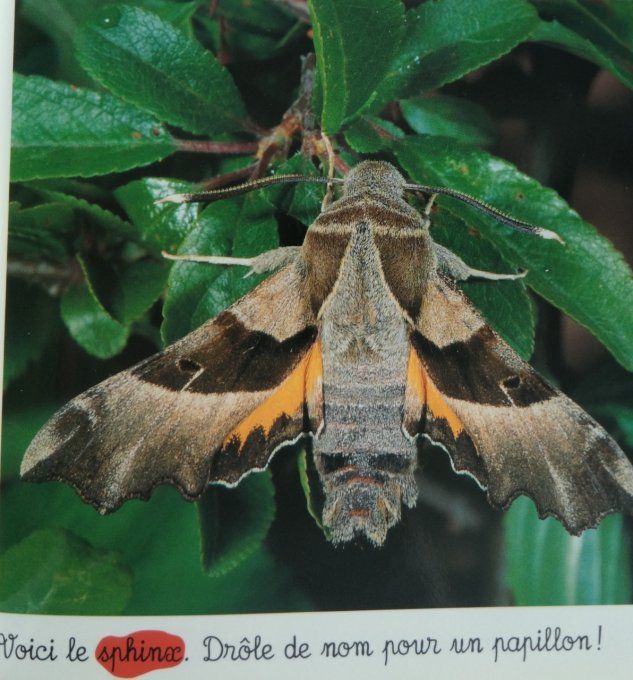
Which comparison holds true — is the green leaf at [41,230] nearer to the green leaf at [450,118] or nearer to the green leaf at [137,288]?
the green leaf at [137,288]

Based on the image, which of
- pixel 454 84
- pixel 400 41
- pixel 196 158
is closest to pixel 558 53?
pixel 454 84

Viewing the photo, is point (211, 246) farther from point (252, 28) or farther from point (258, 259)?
point (252, 28)

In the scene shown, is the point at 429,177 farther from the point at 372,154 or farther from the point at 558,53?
the point at 558,53

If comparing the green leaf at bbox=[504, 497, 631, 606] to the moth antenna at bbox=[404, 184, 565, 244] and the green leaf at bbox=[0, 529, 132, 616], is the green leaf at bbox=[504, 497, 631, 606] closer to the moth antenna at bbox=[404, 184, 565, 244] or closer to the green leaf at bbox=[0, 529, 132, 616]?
the moth antenna at bbox=[404, 184, 565, 244]

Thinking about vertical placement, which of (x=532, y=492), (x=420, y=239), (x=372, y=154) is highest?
(x=372, y=154)

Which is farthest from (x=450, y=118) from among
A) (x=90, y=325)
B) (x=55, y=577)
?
(x=55, y=577)

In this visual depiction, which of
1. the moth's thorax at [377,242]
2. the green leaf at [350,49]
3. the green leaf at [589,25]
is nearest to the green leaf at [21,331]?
the moth's thorax at [377,242]

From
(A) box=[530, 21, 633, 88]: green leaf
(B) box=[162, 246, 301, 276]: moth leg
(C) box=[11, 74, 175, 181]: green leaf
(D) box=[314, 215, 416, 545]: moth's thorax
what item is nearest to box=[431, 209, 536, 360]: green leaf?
(D) box=[314, 215, 416, 545]: moth's thorax
